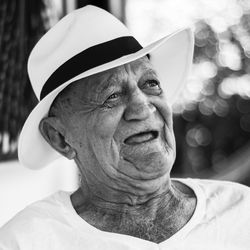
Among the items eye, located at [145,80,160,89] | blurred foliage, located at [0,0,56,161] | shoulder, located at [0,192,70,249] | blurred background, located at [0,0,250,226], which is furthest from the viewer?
blurred background, located at [0,0,250,226]

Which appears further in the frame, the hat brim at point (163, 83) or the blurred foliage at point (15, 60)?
the blurred foliage at point (15, 60)

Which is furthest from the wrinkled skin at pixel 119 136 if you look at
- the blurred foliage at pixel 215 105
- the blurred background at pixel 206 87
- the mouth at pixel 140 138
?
the blurred foliage at pixel 215 105

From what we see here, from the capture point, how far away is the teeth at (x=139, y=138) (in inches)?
80.2

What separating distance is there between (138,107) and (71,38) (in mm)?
351

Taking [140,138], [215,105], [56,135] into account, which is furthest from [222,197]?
[215,105]

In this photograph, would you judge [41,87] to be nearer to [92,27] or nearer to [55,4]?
[92,27]

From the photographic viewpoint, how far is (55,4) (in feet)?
13.6

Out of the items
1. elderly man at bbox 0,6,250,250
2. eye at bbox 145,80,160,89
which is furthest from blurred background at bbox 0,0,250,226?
eye at bbox 145,80,160,89

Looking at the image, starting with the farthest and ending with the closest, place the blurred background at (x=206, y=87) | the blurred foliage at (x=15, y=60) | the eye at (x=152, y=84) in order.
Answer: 1. the blurred background at (x=206, y=87)
2. the blurred foliage at (x=15, y=60)
3. the eye at (x=152, y=84)

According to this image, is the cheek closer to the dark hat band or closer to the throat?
the dark hat band

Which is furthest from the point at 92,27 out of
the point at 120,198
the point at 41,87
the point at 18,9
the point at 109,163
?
the point at 18,9

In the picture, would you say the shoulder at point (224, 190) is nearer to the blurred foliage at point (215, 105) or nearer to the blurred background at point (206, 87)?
the blurred background at point (206, 87)

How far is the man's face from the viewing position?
2.04 m

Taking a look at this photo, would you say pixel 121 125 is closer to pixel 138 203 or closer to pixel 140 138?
pixel 140 138
